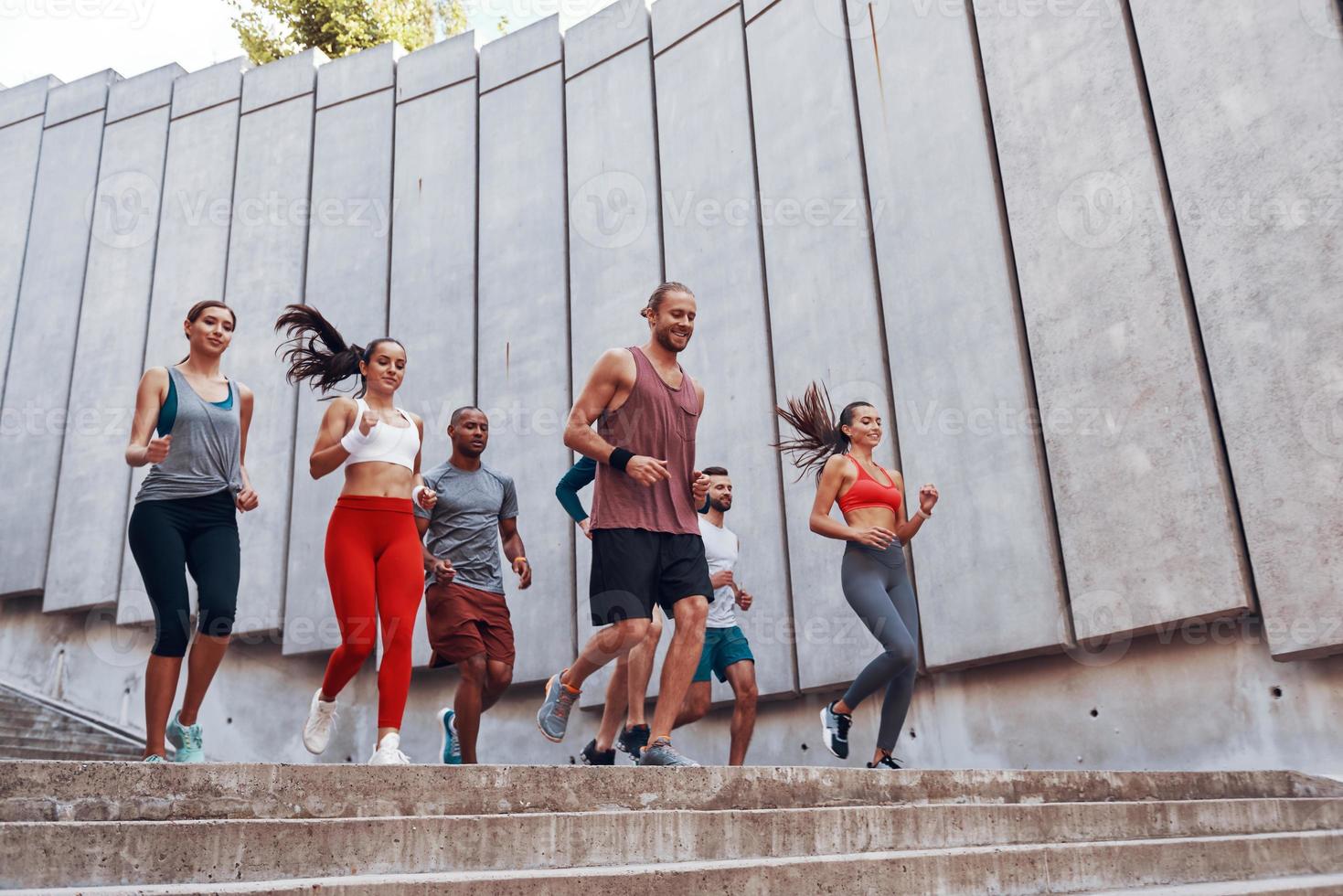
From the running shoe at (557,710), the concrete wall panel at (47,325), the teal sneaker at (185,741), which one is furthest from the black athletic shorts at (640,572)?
the concrete wall panel at (47,325)

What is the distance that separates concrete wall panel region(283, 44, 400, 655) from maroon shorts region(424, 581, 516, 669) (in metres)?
4.17

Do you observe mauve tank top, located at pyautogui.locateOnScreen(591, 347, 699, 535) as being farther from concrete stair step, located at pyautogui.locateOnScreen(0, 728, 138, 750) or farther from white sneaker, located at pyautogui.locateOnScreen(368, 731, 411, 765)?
concrete stair step, located at pyautogui.locateOnScreen(0, 728, 138, 750)

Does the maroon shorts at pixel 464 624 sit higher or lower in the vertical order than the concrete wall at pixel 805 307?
lower

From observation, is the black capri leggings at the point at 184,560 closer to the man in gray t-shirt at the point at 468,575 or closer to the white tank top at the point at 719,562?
the man in gray t-shirt at the point at 468,575

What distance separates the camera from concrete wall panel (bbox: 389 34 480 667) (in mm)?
9883

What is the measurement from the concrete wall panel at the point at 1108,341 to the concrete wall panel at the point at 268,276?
21.2ft

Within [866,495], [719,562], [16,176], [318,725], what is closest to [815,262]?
[719,562]

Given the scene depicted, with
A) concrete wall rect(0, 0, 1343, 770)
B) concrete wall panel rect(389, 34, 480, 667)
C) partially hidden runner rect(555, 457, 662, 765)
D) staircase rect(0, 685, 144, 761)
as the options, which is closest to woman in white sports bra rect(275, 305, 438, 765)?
partially hidden runner rect(555, 457, 662, 765)

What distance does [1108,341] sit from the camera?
21.6ft

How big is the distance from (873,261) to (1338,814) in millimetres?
4514

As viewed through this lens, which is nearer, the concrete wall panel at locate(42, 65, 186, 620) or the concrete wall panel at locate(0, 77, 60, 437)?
the concrete wall panel at locate(42, 65, 186, 620)

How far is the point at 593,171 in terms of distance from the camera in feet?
32.6

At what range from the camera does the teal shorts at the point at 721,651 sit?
254 inches

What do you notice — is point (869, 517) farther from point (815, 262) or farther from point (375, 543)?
point (815, 262)
